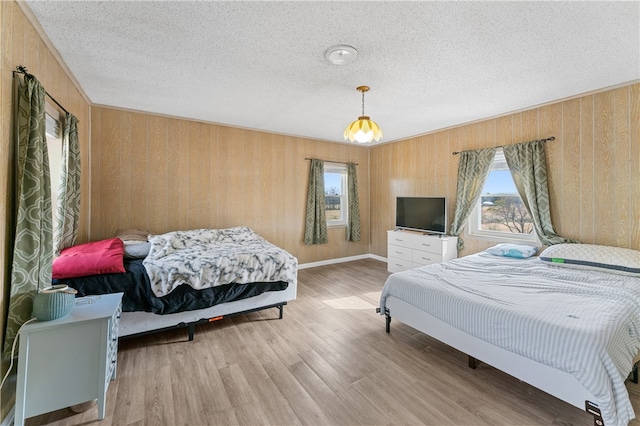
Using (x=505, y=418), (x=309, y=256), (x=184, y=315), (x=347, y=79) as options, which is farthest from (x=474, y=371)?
(x=309, y=256)

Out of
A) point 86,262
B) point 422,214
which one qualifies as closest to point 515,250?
point 422,214

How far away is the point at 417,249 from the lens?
4355 millimetres

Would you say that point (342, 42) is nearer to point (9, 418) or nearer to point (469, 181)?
point (469, 181)

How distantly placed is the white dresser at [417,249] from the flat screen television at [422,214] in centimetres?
15

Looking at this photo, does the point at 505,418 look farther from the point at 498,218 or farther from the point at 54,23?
the point at 54,23

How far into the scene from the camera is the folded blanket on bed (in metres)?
2.43

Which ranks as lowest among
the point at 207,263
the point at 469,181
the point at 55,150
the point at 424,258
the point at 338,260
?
the point at 338,260

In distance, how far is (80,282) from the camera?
2.14 meters

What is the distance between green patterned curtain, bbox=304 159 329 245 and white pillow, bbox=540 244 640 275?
3.28 meters

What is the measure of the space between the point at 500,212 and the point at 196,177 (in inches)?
176

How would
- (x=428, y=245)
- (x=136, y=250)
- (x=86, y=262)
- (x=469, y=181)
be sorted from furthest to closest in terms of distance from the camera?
(x=428, y=245) < (x=469, y=181) < (x=136, y=250) < (x=86, y=262)

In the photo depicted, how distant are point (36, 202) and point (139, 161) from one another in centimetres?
228

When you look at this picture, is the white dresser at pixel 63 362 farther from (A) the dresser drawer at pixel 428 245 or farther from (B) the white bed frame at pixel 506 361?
(A) the dresser drawer at pixel 428 245

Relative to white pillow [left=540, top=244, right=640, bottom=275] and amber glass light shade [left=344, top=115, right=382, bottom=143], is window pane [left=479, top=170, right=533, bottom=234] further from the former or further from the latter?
amber glass light shade [left=344, top=115, right=382, bottom=143]
